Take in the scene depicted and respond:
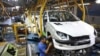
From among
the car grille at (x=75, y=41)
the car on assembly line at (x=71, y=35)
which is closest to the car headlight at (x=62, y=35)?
the car on assembly line at (x=71, y=35)

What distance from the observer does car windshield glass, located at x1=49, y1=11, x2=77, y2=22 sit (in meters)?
6.57

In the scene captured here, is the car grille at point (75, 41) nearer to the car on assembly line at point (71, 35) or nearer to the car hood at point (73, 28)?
the car on assembly line at point (71, 35)

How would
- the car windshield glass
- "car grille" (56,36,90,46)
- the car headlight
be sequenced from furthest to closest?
1. the car windshield glass
2. the car headlight
3. "car grille" (56,36,90,46)

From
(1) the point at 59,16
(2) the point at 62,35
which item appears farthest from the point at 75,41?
(1) the point at 59,16

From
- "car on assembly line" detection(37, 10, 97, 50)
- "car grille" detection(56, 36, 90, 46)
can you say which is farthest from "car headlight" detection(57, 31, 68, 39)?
"car grille" detection(56, 36, 90, 46)

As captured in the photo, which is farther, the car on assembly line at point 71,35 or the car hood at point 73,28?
the car hood at point 73,28

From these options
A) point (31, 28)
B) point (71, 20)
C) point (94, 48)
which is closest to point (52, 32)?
point (71, 20)

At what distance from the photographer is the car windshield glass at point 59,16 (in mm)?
6568

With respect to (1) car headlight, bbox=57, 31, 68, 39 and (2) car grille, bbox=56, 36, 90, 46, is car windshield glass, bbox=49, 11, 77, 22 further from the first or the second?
(2) car grille, bbox=56, 36, 90, 46

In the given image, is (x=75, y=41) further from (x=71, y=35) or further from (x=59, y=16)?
(x=59, y=16)

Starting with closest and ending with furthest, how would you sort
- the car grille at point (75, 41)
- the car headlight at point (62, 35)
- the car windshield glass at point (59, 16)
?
the car grille at point (75, 41)
the car headlight at point (62, 35)
the car windshield glass at point (59, 16)

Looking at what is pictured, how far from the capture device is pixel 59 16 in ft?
22.2

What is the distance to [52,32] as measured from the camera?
5.73 metres

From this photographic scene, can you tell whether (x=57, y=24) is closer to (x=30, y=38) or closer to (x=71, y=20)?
(x=71, y=20)
